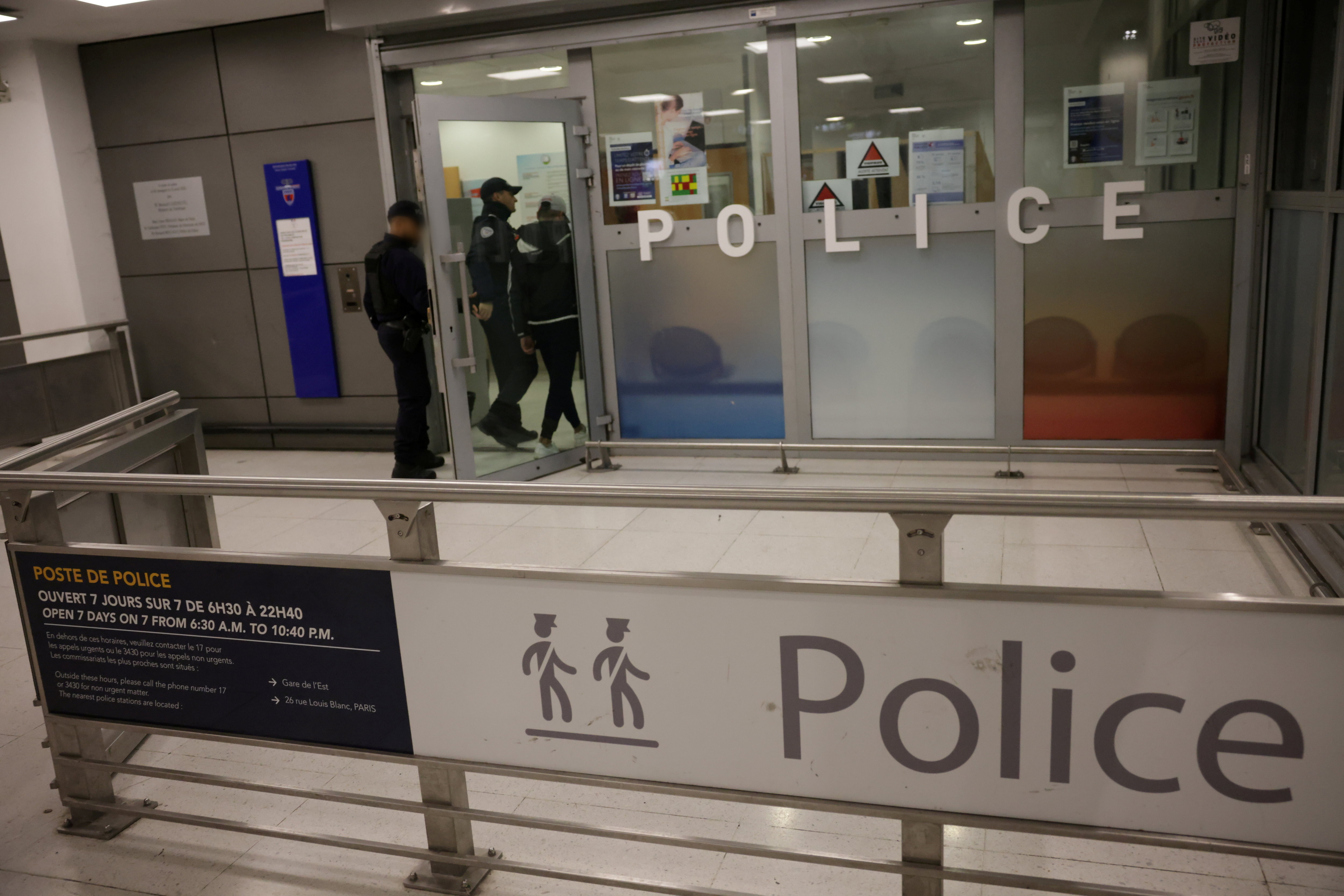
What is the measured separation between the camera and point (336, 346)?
6.50 meters

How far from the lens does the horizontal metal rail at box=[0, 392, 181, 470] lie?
2.26 meters

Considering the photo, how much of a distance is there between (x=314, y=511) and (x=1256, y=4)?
510 cm

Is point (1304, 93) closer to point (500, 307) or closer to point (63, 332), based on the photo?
point (500, 307)

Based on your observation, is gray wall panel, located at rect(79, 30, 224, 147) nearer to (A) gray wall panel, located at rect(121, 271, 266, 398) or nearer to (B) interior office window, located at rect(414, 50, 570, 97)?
(A) gray wall panel, located at rect(121, 271, 266, 398)

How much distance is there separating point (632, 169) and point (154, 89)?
3462 mm

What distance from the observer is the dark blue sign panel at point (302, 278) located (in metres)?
6.32

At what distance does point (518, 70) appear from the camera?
5977 mm

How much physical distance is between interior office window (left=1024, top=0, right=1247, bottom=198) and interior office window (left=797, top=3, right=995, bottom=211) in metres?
0.25

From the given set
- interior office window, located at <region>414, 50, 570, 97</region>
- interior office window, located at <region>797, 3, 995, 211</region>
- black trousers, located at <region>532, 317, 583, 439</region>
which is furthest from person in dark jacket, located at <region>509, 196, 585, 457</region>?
interior office window, located at <region>797, 3, 995, 211</region>

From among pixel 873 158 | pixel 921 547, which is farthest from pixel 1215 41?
pixel 921 547

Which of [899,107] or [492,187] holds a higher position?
[899,107]

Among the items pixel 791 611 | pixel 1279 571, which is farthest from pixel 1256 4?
pixel 791 611

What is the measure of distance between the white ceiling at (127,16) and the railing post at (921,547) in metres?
5.55

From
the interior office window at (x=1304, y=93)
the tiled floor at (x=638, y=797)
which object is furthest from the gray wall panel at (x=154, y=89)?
the interior office window at (x=1304, y=93)
